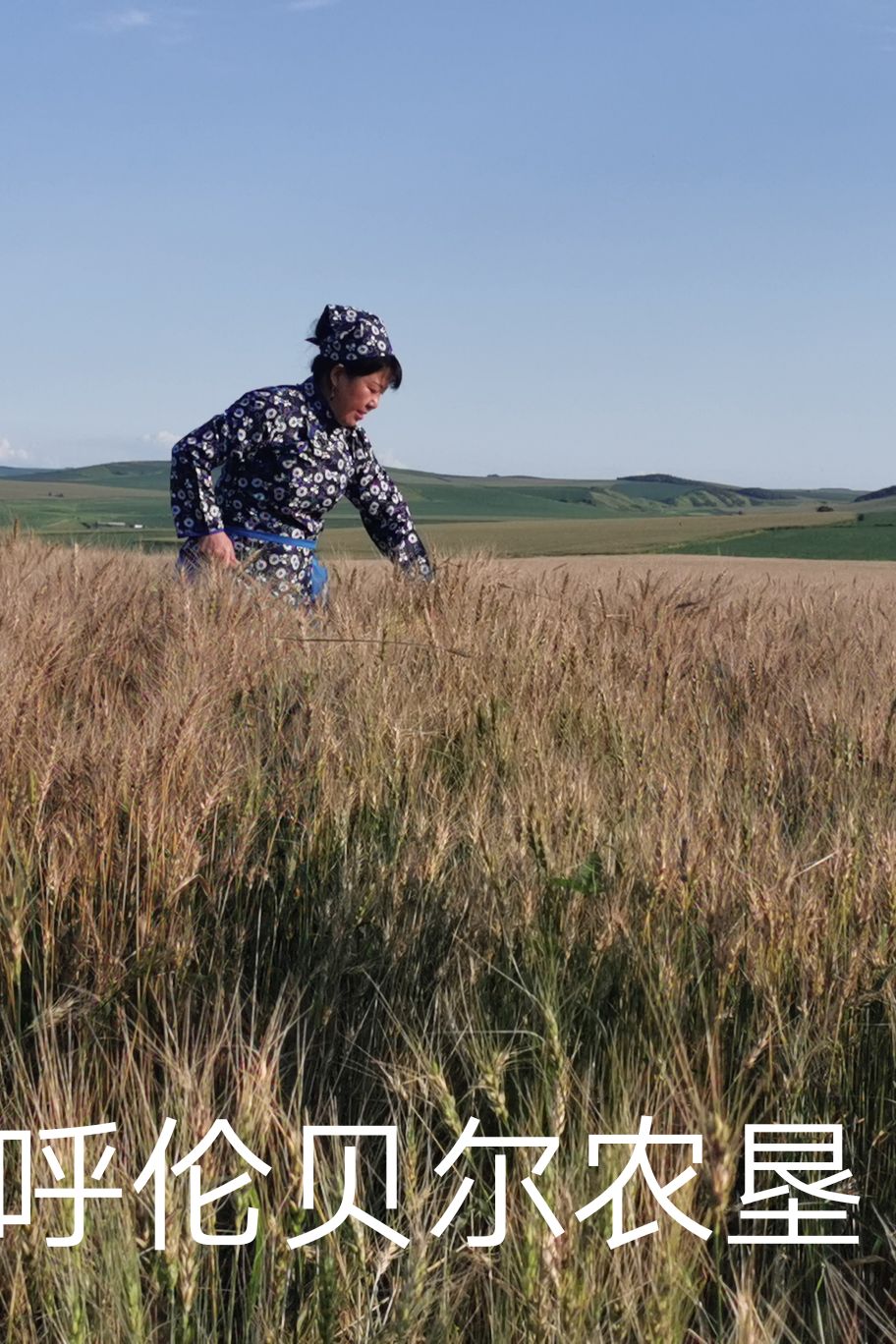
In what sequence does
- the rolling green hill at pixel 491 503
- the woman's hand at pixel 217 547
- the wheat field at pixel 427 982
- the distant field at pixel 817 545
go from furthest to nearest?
the rolling green hill at pixel 491 503 < the distant field at pixel 817 545 < the woman's hand at pixel 217 547 < the wheat field at pixel 427 982

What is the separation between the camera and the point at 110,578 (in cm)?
424

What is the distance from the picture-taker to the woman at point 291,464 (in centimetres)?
463

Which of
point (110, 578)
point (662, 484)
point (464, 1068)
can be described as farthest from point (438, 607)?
point (662, 484)

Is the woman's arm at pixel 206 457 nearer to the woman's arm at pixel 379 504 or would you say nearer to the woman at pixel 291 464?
the woman at pixel 291 464

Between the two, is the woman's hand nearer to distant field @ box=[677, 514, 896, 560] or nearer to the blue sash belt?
the blue sash belt

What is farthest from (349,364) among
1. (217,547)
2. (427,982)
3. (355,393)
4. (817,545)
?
(817,545)

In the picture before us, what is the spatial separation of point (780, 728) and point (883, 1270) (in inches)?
67.4

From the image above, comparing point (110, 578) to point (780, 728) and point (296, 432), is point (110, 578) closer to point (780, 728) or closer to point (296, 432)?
point (296, 432)

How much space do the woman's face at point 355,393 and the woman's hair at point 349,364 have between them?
0.06 feet

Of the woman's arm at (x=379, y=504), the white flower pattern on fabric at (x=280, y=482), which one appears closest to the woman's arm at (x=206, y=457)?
the white flower pattern on fabric at (x=280, y=482)

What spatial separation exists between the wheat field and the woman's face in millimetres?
1998

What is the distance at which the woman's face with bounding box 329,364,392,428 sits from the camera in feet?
15.5

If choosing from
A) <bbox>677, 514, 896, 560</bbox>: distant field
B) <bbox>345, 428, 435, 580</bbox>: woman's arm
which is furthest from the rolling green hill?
<bbox>345, 428, 435, 580</bbox>: woman's arm

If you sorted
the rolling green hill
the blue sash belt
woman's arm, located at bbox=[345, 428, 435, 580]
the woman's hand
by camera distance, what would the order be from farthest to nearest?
1. the rolling green hill
2. woman's arm, located at bbox=[345, 428, 435, 580]
3. the blue sash belt
4. the woman's hand
